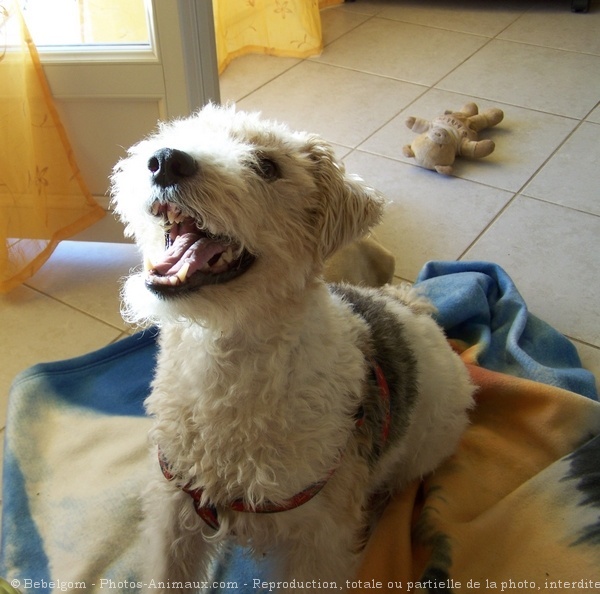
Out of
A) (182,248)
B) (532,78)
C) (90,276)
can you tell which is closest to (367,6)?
(532,78)

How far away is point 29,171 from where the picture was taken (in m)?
2.04

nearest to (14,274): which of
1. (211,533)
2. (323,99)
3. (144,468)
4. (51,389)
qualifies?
(51,389)

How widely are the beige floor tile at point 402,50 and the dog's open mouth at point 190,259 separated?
275 cm

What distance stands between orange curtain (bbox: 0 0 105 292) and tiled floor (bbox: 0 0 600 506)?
166 mm

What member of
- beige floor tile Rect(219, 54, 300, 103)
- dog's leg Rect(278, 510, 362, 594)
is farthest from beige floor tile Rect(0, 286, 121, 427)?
beige floor tile Rect(219, 54, 300, 103)

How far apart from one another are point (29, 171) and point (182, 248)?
4.00 ft

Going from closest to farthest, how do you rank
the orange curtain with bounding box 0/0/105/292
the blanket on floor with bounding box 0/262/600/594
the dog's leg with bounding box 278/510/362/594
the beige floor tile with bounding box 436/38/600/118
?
the dog's leg with bounding box 278/510/362/594 → the blanket on floor with bounding box 0/262/600/594 → the orange curtain with bounding box 0/0/105/292 → the beige floor tile with bounding box 436/38/600/118

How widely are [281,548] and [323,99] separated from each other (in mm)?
2538

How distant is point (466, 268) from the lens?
2.15 meters

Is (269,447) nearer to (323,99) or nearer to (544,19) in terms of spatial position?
(323,99)

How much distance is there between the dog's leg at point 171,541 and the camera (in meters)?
1.24

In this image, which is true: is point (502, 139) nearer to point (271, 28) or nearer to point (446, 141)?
point (446, 141)

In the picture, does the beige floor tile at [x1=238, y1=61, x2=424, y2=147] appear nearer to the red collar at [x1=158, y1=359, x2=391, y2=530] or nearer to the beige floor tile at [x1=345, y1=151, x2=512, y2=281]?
the beige floor tile at [x1=345, y1=151, x2=512, y2=281]

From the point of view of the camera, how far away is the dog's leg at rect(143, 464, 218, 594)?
4.05 ft
